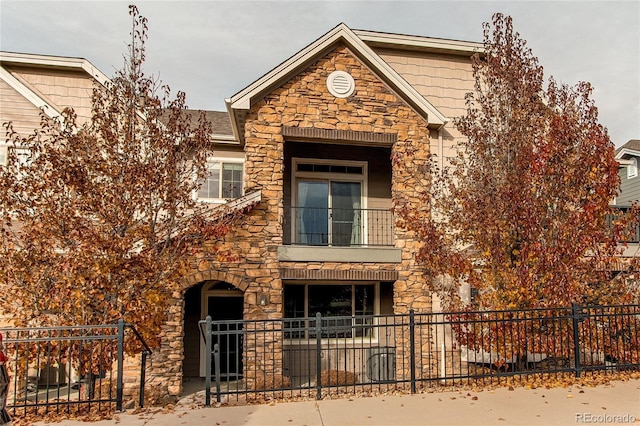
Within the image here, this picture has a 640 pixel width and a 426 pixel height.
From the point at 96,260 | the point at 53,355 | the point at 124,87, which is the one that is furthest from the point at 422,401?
the point at 124,87

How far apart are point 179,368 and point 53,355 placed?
3050 mm

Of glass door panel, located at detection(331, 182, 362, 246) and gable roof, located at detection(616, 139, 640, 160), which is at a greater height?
gable roof, located at detection(616, 139, 640, 160)

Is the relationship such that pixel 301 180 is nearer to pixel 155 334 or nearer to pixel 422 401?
pixel 155 334

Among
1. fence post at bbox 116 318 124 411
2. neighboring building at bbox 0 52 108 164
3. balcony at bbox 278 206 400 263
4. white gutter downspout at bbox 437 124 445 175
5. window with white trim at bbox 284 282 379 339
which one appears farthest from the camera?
neighboring building at bbox 0 52 108 164

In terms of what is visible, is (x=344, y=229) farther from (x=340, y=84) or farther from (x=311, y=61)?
(x=311, y=61)

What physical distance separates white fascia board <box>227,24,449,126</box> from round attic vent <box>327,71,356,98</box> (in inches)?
25.6

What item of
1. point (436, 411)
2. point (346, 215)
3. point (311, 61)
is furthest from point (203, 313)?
point (436, 411)

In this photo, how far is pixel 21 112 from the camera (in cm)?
1253

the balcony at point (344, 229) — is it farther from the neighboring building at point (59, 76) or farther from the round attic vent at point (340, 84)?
the neighboring building at point (59, 76)

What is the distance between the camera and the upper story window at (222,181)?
1371 centimetres

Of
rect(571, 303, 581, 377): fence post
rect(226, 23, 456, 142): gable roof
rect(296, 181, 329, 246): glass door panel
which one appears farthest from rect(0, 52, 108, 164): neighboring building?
rect(571, 303, 581, 377): fence post

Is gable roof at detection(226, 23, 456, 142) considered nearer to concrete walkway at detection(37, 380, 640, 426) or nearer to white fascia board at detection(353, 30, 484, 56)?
white fascia board at detection(353, 30, 484, 56)

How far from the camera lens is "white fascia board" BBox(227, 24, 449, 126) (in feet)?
36.8

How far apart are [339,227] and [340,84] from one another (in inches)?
147
